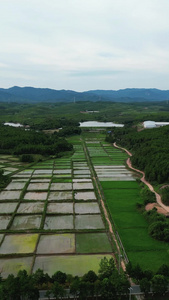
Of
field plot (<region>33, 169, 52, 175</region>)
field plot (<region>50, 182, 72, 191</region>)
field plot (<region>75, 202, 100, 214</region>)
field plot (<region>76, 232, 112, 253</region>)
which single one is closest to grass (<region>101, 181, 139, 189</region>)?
field plot (<region>50, 182, 72, 191</region>)

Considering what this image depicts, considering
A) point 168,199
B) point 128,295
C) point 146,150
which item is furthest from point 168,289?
point 146,150

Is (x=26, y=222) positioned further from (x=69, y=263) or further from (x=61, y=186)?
(x=61, y=186)

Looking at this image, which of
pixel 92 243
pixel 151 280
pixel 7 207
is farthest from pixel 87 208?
pixel 151 280

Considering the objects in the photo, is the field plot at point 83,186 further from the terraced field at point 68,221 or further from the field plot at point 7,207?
the field plot at point 7,207

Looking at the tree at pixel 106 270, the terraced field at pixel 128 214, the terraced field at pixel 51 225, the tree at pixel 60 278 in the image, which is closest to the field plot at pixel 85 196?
the terraced field at pixel 51 225

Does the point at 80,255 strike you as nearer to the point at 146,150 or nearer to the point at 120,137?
the point at 146,150
